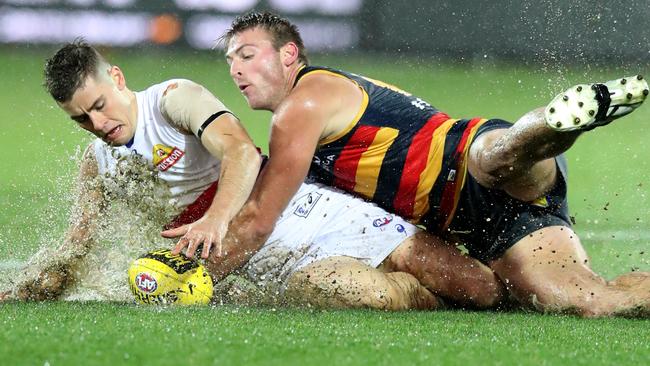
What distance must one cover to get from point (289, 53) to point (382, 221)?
1107 mm

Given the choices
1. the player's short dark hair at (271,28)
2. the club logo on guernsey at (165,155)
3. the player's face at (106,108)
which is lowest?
the club logo on guernsey at (165,155)

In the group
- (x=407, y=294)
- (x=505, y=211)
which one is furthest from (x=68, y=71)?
(x=505, y=211)

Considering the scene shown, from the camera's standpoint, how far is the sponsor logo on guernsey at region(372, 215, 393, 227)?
5.73 m

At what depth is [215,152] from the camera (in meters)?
5.37

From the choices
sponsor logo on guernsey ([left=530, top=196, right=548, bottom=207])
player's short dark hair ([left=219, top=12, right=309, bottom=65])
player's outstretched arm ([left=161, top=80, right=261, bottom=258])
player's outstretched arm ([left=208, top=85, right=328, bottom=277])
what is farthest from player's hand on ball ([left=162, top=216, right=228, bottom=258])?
sponsor logo on guernsey ([left=530, top=196, right=548, bottom=207])

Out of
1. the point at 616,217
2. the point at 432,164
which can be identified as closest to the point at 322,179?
the point at 432,164

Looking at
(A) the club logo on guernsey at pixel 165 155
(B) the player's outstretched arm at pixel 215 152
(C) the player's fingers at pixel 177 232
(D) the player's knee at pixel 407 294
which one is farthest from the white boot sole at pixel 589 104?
(A) the club logo on guernsey at pixel 165 155

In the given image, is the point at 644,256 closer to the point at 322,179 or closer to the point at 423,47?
the point at 322,179

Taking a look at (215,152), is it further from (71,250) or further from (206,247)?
(71,250)

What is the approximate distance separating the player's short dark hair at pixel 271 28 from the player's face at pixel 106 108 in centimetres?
71

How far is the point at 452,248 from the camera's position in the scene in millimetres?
5805

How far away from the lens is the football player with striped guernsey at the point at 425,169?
17.5 feet

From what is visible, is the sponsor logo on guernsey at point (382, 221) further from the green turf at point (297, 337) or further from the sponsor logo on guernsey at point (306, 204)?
the green turf at point (297, 337)

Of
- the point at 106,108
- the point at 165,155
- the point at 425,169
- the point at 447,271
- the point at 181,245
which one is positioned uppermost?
the point at 106,108
